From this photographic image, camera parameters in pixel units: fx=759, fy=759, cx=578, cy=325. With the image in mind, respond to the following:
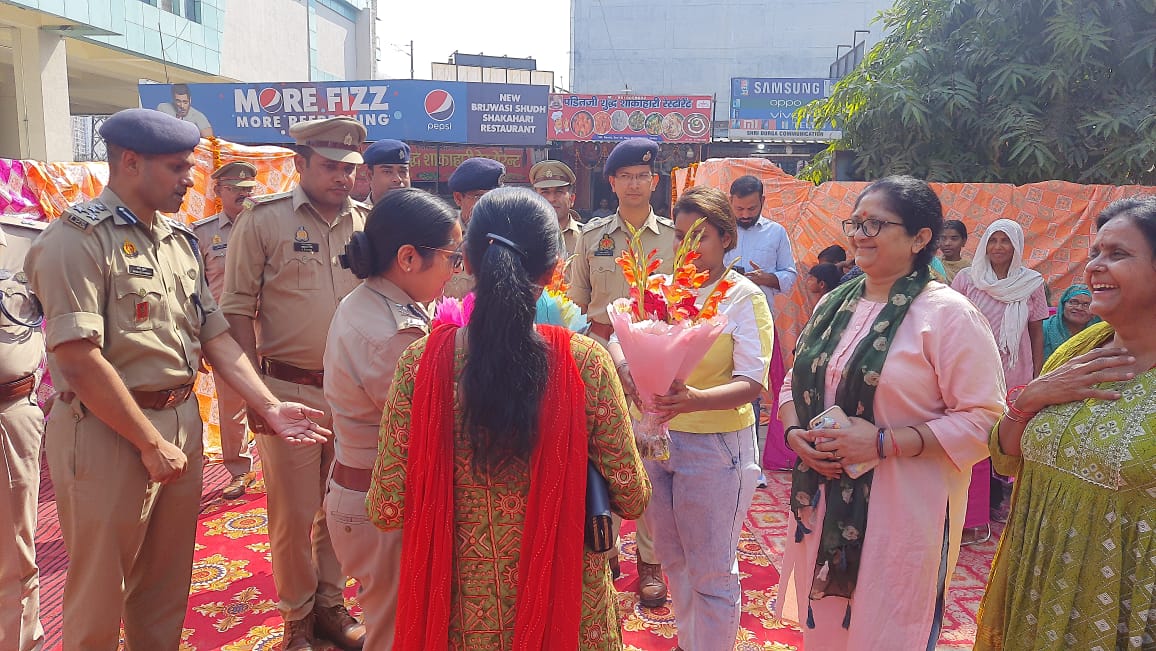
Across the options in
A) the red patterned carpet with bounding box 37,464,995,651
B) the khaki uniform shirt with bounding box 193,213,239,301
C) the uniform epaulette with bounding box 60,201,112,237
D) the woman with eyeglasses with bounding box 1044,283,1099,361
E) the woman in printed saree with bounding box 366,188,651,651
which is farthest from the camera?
the khaki uniform shirt with bounding box 193,213,239,301

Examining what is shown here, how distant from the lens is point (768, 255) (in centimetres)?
572

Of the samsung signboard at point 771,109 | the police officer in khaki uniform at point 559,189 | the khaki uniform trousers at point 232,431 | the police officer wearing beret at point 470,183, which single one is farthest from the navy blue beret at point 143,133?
the samsung signboard at point 771,109

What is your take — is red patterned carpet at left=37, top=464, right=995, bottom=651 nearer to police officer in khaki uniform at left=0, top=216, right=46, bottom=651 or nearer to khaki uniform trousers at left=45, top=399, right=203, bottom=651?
police officer in khaki uniform at left=0, top=216, right=46, bottom=651

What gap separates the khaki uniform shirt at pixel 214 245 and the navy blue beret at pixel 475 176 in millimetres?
1884

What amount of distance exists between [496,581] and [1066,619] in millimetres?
1447

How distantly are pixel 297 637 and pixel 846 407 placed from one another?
7.90ft

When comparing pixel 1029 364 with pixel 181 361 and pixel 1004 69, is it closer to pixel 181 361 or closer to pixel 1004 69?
pixel 181 361

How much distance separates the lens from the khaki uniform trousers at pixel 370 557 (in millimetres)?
2309

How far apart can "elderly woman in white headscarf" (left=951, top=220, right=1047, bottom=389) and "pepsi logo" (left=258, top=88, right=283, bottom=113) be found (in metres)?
14.7

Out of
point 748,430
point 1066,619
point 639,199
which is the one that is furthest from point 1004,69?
point 1066,619

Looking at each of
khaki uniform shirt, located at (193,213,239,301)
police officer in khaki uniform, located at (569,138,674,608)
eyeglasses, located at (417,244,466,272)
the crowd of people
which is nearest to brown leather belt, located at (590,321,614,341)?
police officer in khaki uniform, located at (569,138,674,608)

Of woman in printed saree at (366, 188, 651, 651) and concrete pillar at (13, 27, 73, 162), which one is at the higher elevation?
concrete pillar at (13, 27, 73, 162)

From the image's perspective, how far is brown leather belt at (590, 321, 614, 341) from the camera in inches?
155

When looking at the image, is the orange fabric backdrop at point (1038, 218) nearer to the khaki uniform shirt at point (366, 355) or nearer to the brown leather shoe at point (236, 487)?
the brown leather shoe at point (236, 487)
